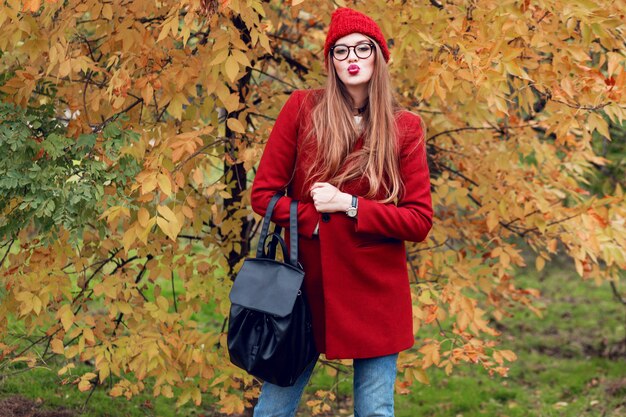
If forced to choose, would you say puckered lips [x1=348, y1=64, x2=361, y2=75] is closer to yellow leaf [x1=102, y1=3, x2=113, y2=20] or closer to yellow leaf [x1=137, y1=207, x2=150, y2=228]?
yellow leaf [x1=137, y1=207, x2=150, y2=228]

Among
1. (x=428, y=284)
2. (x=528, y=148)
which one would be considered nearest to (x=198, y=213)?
(x=428, y=284)

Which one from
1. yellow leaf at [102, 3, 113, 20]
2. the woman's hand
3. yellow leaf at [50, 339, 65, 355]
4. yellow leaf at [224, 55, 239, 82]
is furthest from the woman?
yellow leaf at [50, 339, 65, 355]

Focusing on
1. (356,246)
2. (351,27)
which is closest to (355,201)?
(356,246)

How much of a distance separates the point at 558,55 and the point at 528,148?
1032mm

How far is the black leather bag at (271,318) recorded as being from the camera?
93.4 inches

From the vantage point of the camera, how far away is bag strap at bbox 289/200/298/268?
2443mm

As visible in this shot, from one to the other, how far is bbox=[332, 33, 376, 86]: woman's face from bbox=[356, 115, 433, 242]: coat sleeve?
0.75ft

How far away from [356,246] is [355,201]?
157mm

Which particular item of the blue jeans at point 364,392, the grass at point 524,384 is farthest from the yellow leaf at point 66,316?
the grass at point 524,384

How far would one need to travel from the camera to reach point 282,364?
2418 millimetres

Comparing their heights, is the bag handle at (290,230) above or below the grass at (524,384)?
above

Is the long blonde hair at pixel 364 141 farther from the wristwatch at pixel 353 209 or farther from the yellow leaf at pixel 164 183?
the yellow leaf at pixel 164 183

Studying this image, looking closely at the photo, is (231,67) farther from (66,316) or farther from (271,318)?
(66,316)

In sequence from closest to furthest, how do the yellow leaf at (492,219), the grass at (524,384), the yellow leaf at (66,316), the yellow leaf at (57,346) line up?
the yellow leaf at (66,316)
the yellow leaf at (57,346)
the yellow leaf at (492,219)
the grass at (524,384)
